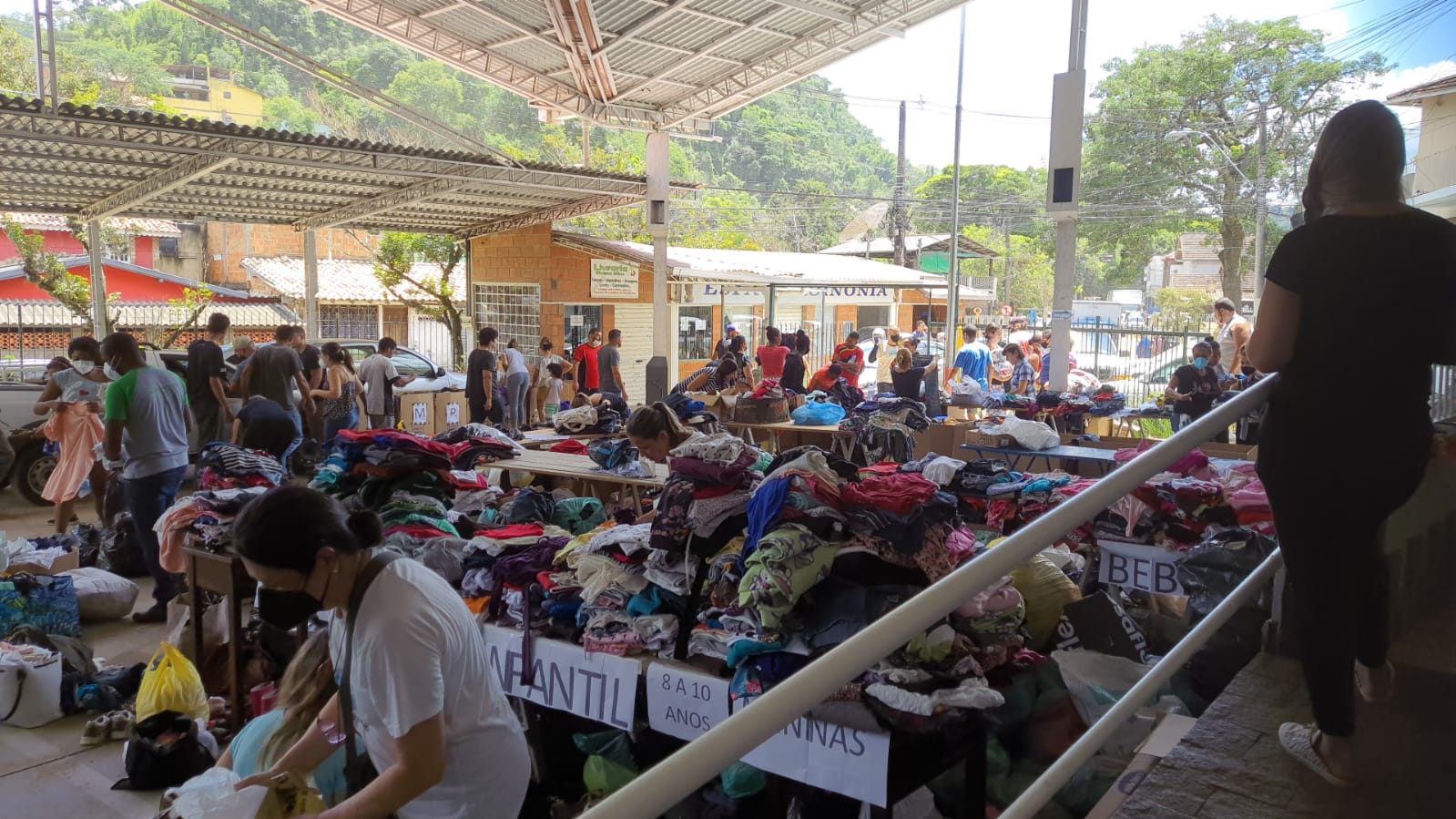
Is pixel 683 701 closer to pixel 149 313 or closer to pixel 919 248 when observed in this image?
pixel 149 313

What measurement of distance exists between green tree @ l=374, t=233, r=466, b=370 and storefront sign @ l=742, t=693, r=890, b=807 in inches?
767

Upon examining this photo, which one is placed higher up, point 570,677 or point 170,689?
point 570,677

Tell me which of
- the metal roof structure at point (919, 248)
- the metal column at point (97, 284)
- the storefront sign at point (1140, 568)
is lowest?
the storefront sign at point (1140, 568)

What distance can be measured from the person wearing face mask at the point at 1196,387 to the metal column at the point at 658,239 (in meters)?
8.09

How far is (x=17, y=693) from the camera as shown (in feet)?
16.8

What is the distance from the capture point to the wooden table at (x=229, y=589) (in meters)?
4.80

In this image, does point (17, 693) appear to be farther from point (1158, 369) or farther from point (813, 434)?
point (1158, 369)

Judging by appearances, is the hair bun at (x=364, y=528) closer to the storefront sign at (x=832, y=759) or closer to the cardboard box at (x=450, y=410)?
the storefront sign at (x=832, y=759)

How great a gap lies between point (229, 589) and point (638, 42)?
408 inches

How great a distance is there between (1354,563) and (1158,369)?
18467mm

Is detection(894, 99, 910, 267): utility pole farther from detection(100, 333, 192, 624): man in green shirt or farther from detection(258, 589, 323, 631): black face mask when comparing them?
detection(258, 589, 323, 631): black face mask

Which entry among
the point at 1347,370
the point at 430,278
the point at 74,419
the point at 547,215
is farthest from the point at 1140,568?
the point at 430,278

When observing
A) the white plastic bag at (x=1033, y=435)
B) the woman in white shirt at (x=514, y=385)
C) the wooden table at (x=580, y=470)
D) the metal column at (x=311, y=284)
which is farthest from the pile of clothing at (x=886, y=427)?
the metal column at (x=311, y=284)

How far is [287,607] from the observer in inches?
103
